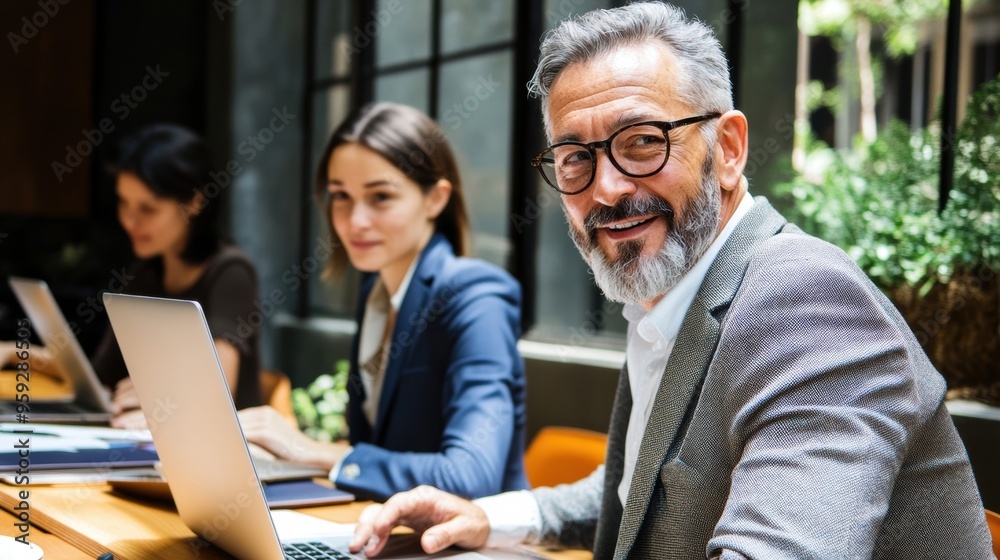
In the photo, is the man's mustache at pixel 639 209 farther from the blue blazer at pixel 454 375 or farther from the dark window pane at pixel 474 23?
the dark window pane at pixel 474 23

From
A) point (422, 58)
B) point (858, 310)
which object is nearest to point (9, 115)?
point (422, 58)

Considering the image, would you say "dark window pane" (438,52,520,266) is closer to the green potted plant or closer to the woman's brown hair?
the woman's brown hair

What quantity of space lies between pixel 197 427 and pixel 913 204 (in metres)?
1.71

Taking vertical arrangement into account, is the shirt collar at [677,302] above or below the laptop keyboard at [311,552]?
above

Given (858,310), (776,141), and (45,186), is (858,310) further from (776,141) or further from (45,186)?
(45,186)

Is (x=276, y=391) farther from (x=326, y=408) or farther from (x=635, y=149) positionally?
(x=635, y=149)

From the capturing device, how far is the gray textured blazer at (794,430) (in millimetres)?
862

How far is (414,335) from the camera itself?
1.98 m

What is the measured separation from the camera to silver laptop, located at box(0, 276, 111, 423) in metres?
2.05

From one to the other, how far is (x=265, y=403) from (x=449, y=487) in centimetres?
138

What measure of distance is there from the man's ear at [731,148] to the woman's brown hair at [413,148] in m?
1.01

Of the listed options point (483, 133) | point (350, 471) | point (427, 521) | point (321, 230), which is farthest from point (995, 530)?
point (321, 230)

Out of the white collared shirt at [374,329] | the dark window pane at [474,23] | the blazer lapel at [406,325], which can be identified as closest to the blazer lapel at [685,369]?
the blazer lapel at [406,325]

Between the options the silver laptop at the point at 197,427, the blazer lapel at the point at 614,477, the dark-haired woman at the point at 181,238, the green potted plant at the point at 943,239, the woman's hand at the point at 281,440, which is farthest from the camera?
the dark-haired woman at the point at 181,238
